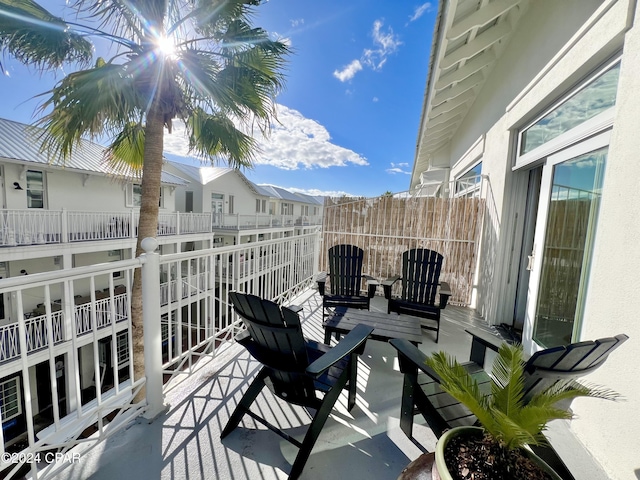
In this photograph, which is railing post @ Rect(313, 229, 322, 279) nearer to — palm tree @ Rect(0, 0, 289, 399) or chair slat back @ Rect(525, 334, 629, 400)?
palm tree @ Rect(0, 0, 289, 399)

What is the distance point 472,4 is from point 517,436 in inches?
162

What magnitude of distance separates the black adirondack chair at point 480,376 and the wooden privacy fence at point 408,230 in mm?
2938

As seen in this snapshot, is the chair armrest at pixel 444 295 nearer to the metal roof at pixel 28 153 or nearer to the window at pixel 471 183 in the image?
the window at pixel 471 183

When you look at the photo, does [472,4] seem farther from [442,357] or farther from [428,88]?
[442,357]

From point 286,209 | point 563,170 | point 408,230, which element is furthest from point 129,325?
point 286,209

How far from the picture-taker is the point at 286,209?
2411 centimetres

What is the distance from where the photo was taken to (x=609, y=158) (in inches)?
69.1

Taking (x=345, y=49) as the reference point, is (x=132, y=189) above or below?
below

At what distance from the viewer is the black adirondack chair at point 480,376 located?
121 cm

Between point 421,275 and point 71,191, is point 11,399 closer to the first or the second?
point 71,191

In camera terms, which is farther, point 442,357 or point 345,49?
point 345,49

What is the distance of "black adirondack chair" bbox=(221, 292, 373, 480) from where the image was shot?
5.02 ft

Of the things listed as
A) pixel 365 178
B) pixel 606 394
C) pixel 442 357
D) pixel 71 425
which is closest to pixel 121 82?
pixel 71 425

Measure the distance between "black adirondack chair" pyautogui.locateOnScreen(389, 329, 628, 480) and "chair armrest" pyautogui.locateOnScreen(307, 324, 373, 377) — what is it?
0.23 meters
